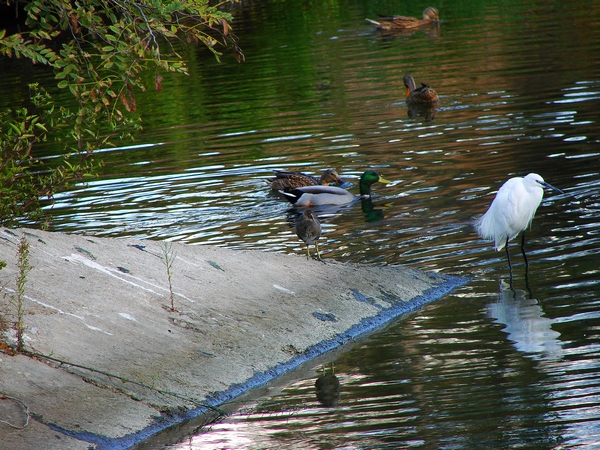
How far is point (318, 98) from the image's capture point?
77.8ft

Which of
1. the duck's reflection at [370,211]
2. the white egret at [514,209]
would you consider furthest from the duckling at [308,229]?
the duck's reflection at [370,211]

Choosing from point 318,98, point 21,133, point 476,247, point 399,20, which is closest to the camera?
point 21,133

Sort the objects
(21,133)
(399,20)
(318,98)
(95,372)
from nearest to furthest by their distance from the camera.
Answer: (95,372) < (21,133) < (318,98) < (399,20)

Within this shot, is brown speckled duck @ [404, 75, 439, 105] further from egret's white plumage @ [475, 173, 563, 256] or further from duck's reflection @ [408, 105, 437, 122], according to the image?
egret's white plumage @ [475, 173, 563, 256]

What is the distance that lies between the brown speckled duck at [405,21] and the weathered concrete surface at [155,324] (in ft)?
95.7

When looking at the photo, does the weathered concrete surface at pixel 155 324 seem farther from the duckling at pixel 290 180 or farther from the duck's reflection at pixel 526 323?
the duckling at pixel 290 180

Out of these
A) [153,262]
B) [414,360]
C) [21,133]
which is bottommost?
[414,360]

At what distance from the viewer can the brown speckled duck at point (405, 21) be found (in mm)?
37750

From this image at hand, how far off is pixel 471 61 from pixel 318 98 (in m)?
5.62

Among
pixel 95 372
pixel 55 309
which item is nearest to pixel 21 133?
pixel 55 309

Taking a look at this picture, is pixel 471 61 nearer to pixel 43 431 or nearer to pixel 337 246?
pixel 337 246

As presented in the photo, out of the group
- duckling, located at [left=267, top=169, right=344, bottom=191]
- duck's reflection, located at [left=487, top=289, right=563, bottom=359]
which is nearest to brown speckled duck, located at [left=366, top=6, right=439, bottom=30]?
duckling, located at [left=267, top=169, right=344, bottom=191]

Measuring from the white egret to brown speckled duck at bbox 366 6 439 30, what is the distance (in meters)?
28.2

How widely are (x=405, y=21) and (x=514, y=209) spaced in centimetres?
2917
